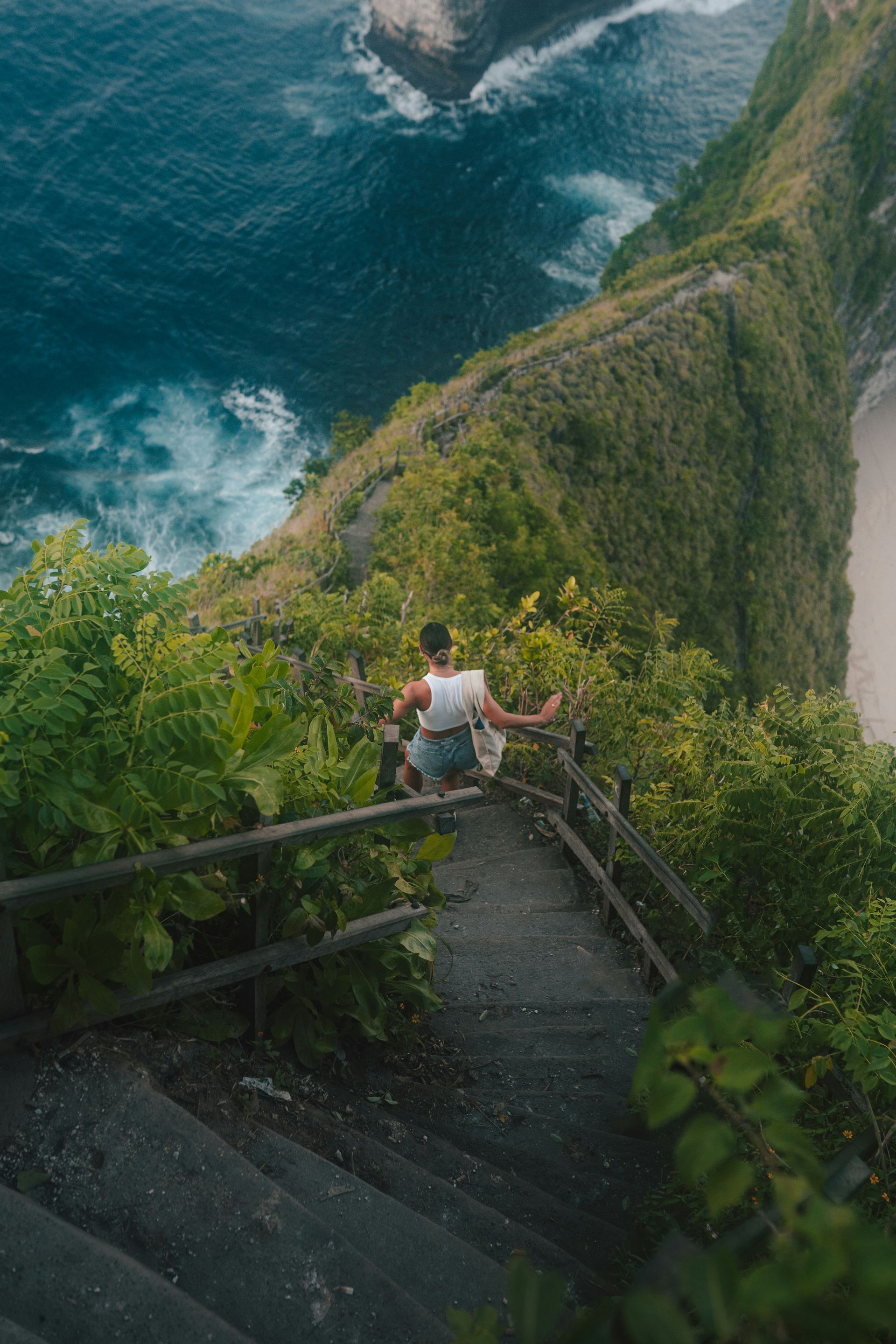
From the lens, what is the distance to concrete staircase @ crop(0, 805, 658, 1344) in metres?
2.10

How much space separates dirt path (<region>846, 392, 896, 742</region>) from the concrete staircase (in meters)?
30.8

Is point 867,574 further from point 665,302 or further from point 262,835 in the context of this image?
point 262,835

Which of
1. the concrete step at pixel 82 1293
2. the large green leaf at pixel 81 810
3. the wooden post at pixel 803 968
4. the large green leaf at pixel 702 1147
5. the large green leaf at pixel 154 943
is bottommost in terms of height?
the wooden post at pixel 803 968

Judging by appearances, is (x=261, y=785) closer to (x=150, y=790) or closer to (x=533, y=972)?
(x=150, y=790)

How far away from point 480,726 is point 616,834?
40.0 inches

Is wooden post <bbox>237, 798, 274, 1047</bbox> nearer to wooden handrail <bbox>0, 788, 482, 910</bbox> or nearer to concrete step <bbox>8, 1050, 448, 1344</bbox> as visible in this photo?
wooden handrail <bbox>0, 788, 482, 910</bbox>

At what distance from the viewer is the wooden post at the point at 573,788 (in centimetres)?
583

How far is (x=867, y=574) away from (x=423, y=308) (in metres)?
21.4

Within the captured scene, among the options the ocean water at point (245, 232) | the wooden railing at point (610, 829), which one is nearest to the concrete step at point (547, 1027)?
the wooden railing at point (610, 829)

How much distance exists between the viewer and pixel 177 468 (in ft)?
91.5

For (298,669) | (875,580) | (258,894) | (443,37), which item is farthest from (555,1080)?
(443,37)

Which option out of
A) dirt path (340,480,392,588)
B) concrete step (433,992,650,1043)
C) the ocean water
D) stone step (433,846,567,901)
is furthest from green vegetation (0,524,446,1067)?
the ocean water

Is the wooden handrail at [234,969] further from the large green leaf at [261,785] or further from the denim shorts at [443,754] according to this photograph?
the denim shorts at [443,754]

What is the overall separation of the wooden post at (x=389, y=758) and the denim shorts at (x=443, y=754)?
1738mm
